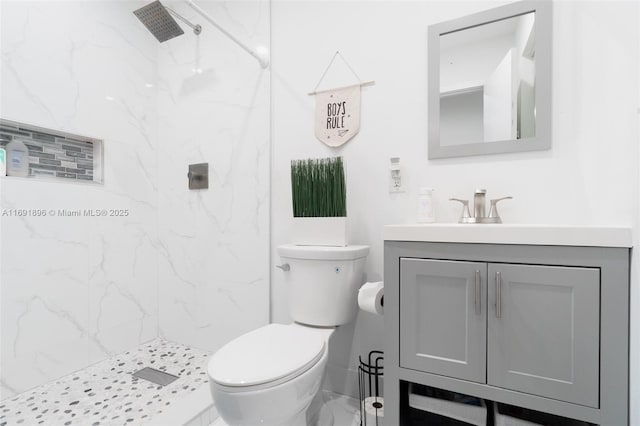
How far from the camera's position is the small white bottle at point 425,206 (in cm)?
134

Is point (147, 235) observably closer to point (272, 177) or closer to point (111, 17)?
point (272, 177)

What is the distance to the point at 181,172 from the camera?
6.81ft

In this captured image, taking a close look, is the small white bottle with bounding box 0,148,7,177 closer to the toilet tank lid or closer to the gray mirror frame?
the toilet tank lid

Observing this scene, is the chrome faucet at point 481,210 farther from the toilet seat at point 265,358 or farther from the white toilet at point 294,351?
the toilet seat at point 265,358

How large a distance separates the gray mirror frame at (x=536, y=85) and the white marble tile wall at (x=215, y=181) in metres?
0.87

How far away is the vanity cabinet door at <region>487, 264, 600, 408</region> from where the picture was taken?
87cm

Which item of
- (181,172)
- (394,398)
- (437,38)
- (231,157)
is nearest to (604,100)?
(437,38)

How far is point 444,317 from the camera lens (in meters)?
1.02

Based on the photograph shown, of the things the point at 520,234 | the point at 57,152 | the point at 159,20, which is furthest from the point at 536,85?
the point at 57,152

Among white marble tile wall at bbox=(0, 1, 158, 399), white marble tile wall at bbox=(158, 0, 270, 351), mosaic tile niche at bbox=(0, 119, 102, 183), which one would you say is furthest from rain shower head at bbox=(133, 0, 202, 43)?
mosaic tile niche at bbox=(0, 119, 102, 183)

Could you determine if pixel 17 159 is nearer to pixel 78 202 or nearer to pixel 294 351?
pixel 78 202

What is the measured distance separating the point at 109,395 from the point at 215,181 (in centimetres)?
118

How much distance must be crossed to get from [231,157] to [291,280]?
865mm

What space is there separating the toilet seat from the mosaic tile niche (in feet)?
4.65
